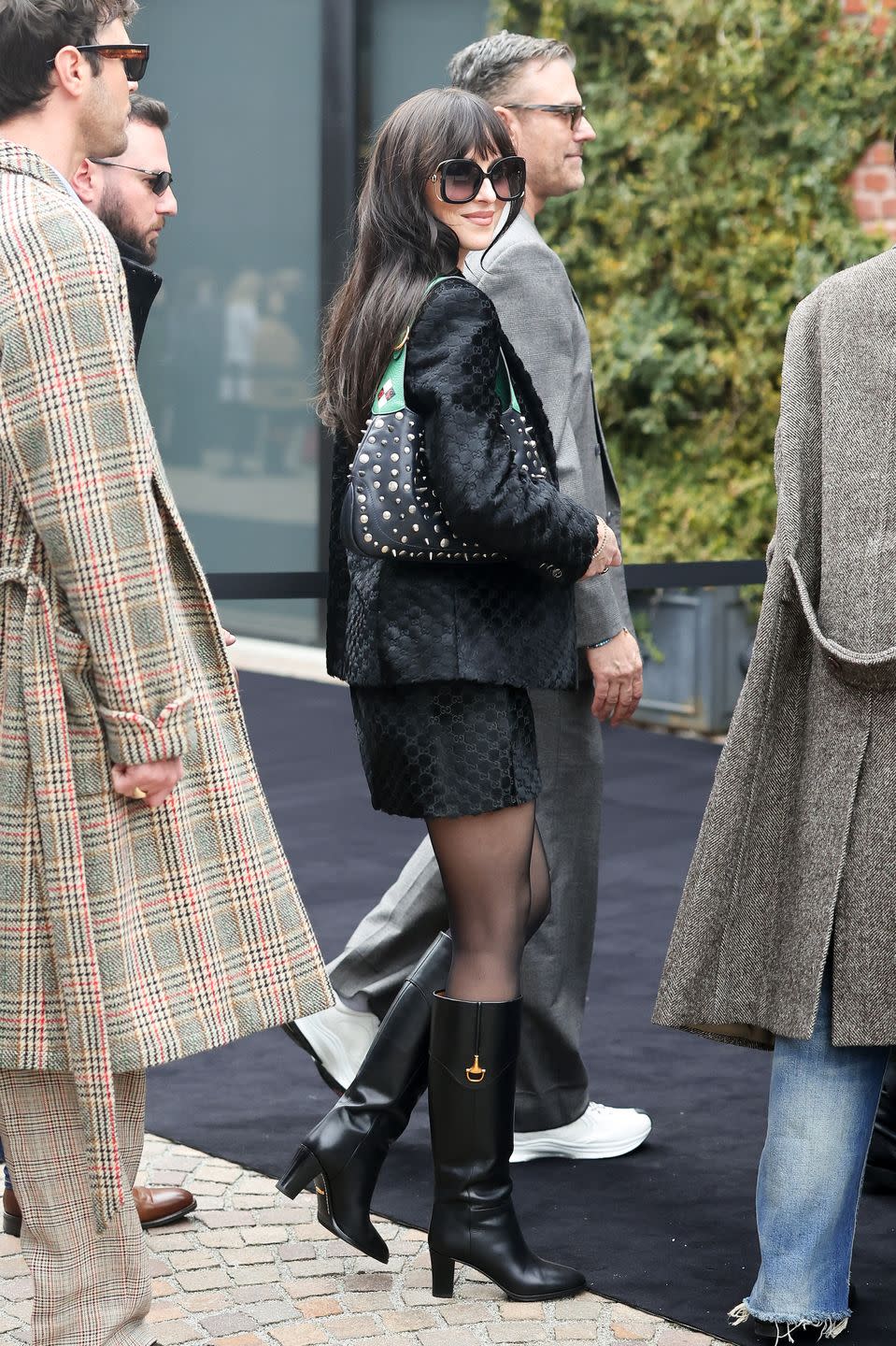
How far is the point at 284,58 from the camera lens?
5.27 metres

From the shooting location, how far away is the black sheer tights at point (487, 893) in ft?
9.52

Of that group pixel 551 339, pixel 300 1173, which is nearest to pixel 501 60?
pixel 551 339

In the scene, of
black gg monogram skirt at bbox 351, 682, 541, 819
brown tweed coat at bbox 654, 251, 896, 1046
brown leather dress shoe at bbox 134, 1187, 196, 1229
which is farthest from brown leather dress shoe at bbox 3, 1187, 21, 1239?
brown tweed coat at bbox 654, 251, 896, 1046

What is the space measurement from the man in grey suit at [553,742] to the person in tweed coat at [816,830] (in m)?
0.59

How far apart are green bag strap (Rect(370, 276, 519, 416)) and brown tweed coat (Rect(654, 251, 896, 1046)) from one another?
0.43m

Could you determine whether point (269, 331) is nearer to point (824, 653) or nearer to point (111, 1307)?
point (824, 653)

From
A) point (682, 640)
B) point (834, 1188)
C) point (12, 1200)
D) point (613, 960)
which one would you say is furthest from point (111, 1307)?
point (682, 640)

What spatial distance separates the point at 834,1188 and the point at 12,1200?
1.41m

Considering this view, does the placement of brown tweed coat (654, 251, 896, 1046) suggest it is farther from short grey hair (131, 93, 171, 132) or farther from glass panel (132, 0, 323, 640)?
glass panel (132, 0, 323, 640)

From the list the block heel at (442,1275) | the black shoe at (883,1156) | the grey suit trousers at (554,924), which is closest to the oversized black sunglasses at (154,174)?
the grey suit trousers at (554,924)

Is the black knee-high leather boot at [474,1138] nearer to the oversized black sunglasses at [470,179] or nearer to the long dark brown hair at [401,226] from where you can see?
the long dark brown hair at [401,226]

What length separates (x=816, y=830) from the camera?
107 inches

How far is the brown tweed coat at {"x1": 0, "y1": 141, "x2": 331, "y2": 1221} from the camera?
2189 mm

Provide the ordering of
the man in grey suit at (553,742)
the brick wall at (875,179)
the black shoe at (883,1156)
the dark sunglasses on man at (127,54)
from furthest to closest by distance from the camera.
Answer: the brick wall at (875,179) < the black shoe at (883,1156) < the man in grey suit at (553,742) < the dark sunglasses on man at (127,54)
